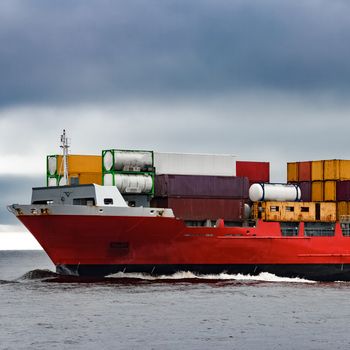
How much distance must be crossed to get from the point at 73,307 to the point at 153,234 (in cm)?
1235

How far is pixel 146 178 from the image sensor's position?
5984cm

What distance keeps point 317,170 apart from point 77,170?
→ 18.3m

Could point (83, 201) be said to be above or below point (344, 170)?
below

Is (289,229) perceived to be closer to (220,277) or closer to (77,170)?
(220,277)

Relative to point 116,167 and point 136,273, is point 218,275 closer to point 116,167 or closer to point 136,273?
point 136,273

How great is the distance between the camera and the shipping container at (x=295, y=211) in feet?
208

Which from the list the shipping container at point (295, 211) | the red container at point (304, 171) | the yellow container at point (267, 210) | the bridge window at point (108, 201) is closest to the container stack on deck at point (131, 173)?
the bridge window at point (108, 201)

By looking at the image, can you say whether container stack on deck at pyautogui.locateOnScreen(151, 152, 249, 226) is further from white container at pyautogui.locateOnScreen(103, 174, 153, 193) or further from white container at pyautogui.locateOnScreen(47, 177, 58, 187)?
white container at pyautogui.locateOnScreen(47, 177, 58, 187)

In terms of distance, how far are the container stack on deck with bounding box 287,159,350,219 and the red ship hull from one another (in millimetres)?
4347

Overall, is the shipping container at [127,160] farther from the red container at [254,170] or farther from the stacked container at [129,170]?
the red container at [254,170]

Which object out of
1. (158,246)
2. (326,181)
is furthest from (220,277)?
(326,181)

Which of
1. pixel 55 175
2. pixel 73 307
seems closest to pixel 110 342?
pixel 73 307

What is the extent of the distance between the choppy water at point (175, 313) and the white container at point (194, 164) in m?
7.22

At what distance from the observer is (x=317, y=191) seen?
6700cm
